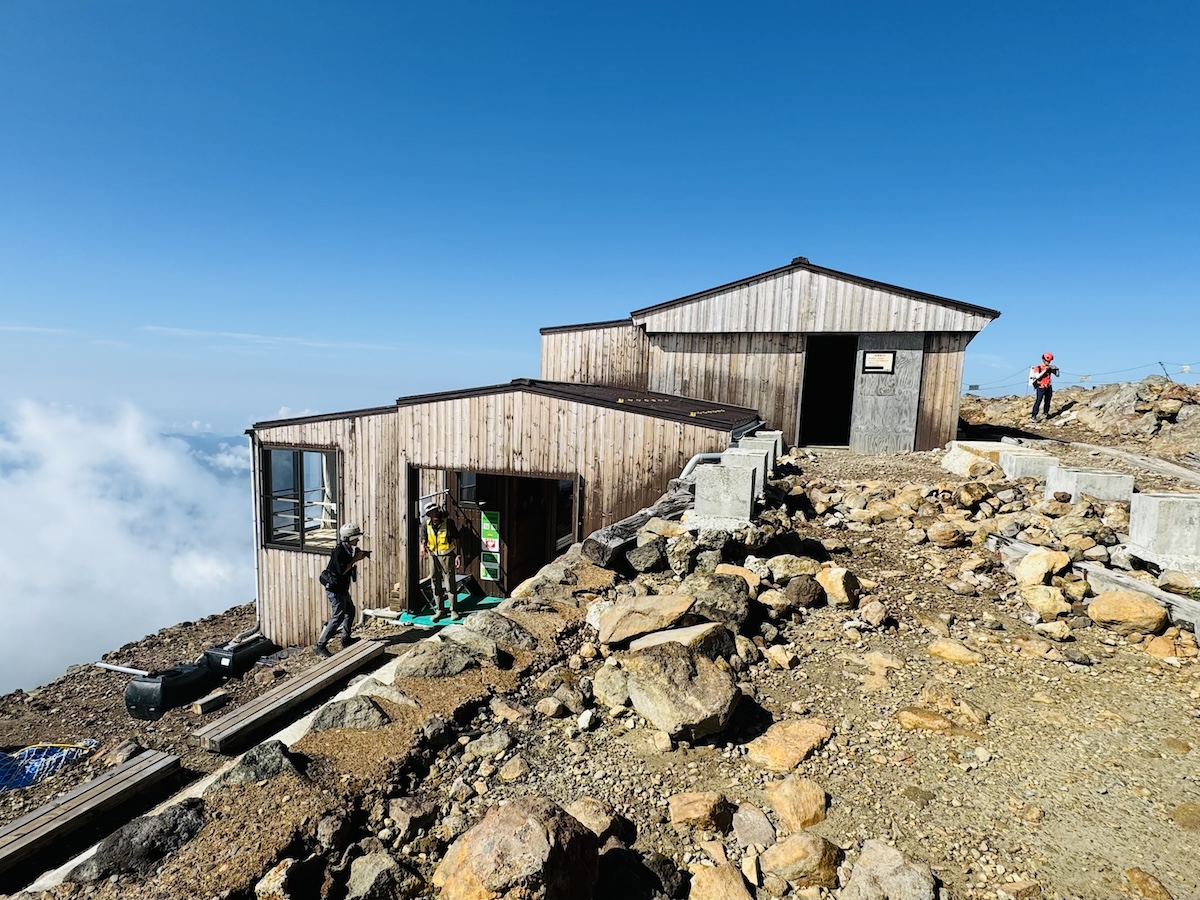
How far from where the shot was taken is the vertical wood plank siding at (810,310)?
13.7 meters

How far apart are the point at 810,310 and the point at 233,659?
14.8 meters

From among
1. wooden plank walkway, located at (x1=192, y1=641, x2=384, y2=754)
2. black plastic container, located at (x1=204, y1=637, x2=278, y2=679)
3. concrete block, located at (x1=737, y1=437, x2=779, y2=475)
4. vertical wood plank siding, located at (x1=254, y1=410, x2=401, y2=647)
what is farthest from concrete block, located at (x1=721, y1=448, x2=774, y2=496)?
black plastic container, located at (x1=204, y1=637, x2=278, y2=679)

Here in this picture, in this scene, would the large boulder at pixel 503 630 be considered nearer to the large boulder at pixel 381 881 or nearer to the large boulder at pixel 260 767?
the large boulder at pixel 260 767

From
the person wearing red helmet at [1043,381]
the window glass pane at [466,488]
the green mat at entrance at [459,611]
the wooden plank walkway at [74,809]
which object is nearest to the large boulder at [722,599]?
the wooden plank walkway at [74,809]

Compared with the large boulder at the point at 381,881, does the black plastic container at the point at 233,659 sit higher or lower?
lower

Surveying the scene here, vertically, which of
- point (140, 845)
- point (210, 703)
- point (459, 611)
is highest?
point (140, 845)

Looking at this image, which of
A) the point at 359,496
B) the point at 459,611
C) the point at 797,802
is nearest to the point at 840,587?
the point at 797,802

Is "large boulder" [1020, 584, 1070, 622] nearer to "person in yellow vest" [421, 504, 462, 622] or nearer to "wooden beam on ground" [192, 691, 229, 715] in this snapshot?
"person in yellow vest" [421, 504, 462, 622]

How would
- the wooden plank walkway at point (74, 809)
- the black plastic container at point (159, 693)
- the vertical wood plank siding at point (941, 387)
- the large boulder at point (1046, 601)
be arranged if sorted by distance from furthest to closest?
the vertical wood plank siding at point (941, 387) → the black plastic container at point (159, 693) → the large boulder at point (1046, 601) → the wooden plank walkway at point (74, 809)

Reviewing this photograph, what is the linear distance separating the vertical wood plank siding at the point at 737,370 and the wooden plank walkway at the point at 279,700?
35.6 feet

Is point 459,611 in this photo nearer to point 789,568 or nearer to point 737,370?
point 789,568

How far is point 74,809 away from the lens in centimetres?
432

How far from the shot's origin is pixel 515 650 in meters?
4.56

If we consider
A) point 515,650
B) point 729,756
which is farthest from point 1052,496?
point 515,650
